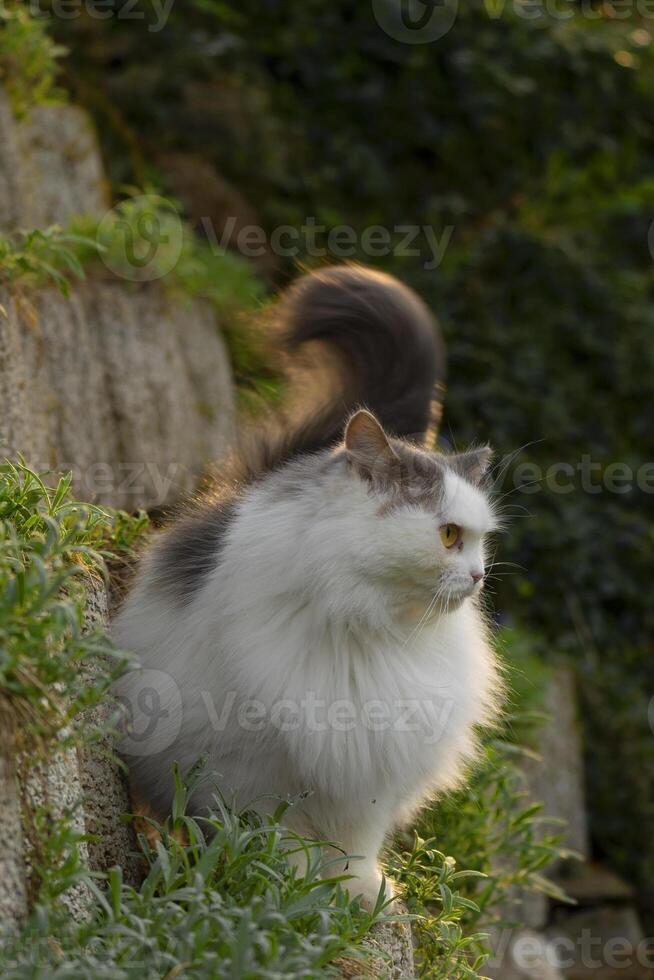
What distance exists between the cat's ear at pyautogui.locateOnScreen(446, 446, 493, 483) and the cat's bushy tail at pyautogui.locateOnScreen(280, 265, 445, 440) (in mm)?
504

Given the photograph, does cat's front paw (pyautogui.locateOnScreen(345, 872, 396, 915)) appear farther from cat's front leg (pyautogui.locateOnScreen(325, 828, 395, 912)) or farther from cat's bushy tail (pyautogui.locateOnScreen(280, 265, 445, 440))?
cat's bushy tail (pyautogui.locateOnScreen(280, 265, 445, 440))

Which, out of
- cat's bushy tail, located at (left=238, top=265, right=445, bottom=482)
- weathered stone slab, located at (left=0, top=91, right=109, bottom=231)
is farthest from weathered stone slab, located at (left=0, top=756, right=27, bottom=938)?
weathered stone slab, located at (left=0, top=91, right=109, bottom=231)

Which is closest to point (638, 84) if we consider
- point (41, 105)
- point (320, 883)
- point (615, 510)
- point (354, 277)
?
point (615, 510)

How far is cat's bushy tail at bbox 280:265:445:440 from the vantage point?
10.9 ft

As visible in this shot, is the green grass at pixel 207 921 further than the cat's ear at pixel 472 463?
No

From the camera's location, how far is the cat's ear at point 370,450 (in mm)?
2570

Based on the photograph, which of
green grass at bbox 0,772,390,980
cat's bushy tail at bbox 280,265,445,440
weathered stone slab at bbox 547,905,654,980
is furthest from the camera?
weathered stone slab at bbox 547,905,654,980

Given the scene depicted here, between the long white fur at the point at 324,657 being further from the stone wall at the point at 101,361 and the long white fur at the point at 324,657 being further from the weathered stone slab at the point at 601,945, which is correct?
the weathered stone slab at the point at 601,945

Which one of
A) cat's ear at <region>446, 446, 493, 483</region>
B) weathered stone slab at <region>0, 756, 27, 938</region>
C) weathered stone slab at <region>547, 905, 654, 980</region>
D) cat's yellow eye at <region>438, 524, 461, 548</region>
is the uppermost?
cat's ear at <region>446, 446, 493, 483</region>

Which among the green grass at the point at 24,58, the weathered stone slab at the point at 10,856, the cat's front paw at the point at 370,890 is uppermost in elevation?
the green grass at the point at 24,58

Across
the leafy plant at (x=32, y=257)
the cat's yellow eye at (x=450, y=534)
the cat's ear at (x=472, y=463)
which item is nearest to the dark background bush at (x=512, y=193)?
the leafy plant at (x=32, y=257)

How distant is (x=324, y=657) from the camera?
102 inches

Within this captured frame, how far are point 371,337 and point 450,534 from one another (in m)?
0.93

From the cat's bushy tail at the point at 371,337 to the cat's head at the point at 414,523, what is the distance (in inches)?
28.5
